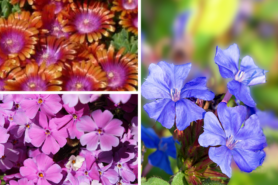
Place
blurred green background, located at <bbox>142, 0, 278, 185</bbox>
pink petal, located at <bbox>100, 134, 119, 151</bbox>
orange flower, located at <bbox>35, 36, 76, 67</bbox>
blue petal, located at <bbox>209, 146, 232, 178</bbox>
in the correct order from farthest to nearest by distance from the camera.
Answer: orange flower, located at <bbox>35, 36, 76, 67</bbox> < blurred green background, located at <bbox>142, 0, 278, 185</bbox> < pink petal, located at <bbox>100, 134, 119, 151</bbox> < blue petal, located at <bbox>209, 146, 232, 178</bbox>

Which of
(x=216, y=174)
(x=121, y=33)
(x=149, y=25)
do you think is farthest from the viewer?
(x=121, y=33)

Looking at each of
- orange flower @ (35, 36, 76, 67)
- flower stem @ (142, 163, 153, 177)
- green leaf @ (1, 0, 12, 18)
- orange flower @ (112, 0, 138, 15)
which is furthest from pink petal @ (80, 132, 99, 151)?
green leaf @ (1, 0, 12, 18)

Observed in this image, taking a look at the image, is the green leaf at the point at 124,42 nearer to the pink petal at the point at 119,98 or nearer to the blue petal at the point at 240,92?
the pink petal at the point at 119,98

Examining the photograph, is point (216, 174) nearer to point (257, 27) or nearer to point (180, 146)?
point (180, 146)

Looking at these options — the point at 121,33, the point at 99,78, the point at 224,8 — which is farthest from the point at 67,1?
the point at 224,8

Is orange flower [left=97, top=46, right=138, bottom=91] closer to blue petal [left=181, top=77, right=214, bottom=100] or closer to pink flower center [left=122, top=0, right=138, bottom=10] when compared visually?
pink flower center [left=122, top=0, right=138, bottom=10]

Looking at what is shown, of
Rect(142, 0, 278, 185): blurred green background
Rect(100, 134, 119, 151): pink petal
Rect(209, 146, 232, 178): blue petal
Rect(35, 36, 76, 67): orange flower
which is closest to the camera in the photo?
Rect(209, 146, 232, 178): blue petal

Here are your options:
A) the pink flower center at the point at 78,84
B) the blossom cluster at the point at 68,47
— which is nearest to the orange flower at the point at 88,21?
the blossom cluster at the point at 68,47
